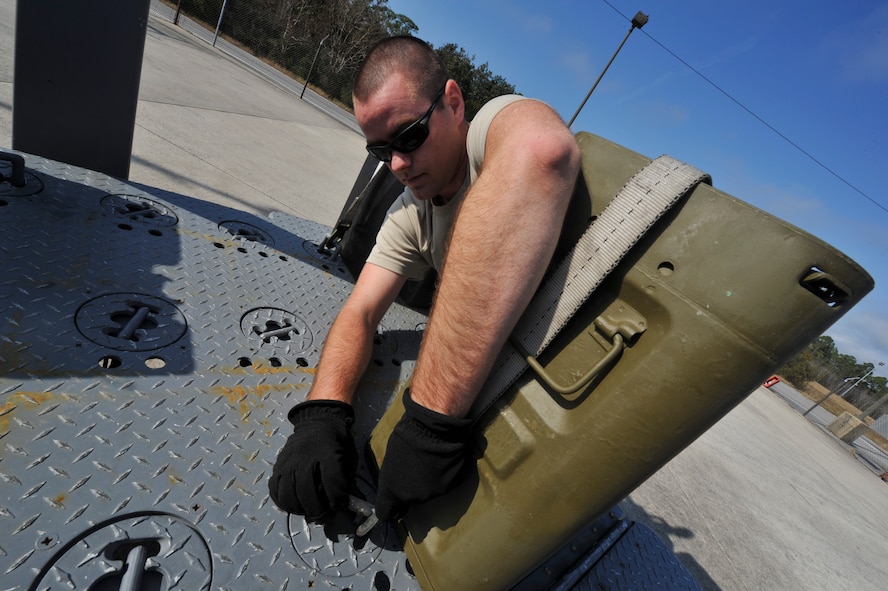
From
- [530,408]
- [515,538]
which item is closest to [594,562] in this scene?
[515,538]

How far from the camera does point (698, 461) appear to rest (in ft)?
15.4

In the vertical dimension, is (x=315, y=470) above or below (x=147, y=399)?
above

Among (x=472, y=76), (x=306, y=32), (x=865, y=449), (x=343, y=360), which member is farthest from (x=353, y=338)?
(x=472, y=76)

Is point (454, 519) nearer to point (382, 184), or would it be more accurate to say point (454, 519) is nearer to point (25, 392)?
point (25, 392)

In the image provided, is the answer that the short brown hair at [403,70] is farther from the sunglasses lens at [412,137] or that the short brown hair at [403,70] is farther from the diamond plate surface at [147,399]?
the diamond plate surface at [147,399]

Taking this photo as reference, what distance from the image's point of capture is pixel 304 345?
1571mm

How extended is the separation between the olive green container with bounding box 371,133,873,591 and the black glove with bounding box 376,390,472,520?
61 mm

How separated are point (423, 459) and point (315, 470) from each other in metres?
0.28

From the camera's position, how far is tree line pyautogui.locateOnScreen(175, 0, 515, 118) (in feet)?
63.7

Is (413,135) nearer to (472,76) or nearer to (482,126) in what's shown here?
(482,126)

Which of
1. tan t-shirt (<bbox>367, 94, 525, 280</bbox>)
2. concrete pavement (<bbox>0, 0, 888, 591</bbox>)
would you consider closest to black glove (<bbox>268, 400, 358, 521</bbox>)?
Answer: tan t-shirt (<bbox>367, 94, 525, 280</bbox>)

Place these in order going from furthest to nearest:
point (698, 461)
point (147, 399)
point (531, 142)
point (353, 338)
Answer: point (698, 461) → point (353, 338) → point (147, 399) → point (531, 142)

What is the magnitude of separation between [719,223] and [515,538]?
2.46ft

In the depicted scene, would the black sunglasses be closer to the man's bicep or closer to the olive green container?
the man's bicep
